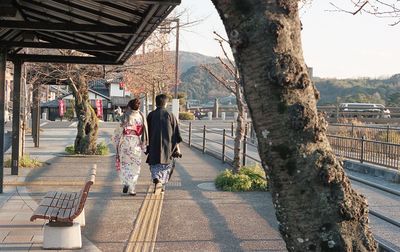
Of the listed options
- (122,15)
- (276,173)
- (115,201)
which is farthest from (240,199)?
(276,173)

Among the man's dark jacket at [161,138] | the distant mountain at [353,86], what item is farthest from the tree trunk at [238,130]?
the distant mountain at [353,86]

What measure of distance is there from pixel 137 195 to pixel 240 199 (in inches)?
70.5

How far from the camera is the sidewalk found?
6492 millimetres

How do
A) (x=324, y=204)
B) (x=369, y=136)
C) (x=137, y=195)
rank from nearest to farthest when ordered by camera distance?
(x=324, y=204) < (x=137, y=195) < (x=369, y=136)

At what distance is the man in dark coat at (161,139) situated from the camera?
31.1ft

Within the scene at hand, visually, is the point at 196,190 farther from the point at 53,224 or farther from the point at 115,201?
the point at 53,224

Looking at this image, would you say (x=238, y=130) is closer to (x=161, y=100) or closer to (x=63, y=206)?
(x=161, y=100)

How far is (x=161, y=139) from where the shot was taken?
9.50 m

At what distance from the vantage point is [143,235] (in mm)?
6820

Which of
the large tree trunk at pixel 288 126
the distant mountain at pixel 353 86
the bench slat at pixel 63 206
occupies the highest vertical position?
the distant mountain at pixel 353 86

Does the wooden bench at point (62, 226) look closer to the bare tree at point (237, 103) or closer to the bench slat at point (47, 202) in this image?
the bench slat at point (47, 202)

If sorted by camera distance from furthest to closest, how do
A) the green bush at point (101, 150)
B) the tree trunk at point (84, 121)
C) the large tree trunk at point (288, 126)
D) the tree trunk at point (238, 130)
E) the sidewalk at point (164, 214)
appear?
the green bush at point (101, 150) → the tree trunk at point (84, 121) → the tree trunk at point (238, 130) → the sidewalk at point (164, 214) → the large tree trunk at point (288, 126)

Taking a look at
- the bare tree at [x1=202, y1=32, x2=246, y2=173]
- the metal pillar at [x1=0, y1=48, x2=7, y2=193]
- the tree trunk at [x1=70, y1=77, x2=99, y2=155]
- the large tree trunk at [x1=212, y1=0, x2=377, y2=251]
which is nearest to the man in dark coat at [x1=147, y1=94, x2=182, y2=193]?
the bare tree at [x1=202, y1=32, x2=246, y2=173]

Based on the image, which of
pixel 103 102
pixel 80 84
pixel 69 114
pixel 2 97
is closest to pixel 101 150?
pixel 80 84
